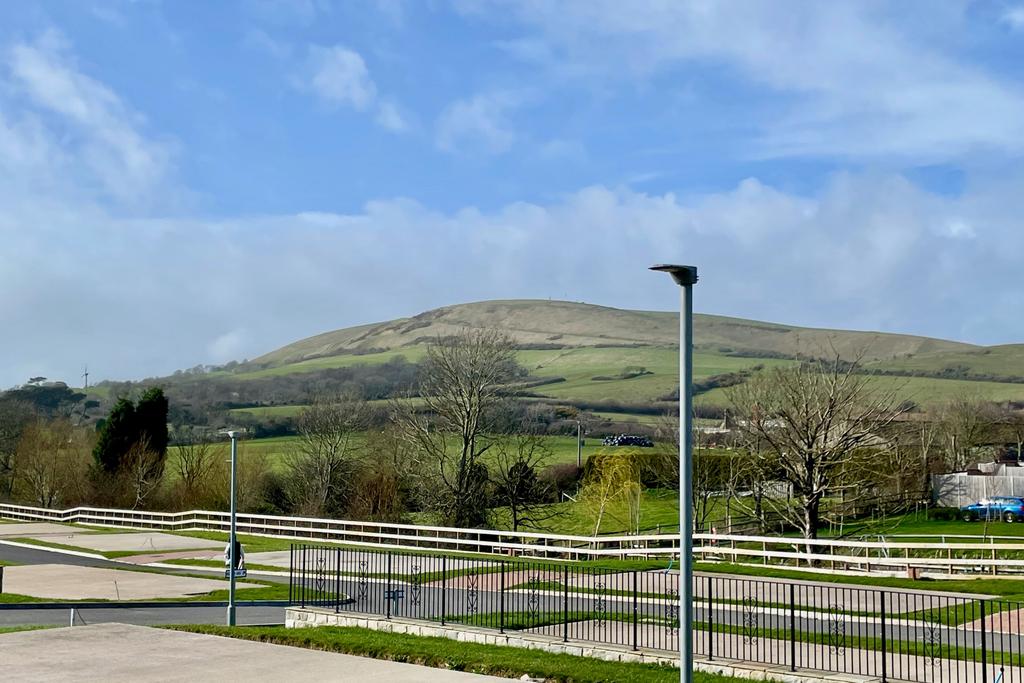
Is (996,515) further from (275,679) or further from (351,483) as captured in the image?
(275,679)

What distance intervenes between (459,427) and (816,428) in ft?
65.2

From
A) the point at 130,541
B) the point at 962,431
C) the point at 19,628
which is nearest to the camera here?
the point at 19,628

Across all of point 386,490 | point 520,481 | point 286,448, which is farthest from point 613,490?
point 286,448

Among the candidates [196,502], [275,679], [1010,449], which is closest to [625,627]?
[275,679]

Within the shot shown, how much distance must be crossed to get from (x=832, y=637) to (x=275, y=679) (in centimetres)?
944

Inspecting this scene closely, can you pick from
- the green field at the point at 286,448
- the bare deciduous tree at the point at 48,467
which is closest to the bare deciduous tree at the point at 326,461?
the green field at the point at 286,448

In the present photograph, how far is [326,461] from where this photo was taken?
72.1 meters

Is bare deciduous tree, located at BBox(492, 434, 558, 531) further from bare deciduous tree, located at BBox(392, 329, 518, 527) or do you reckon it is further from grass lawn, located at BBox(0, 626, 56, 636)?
grass lawn, located at BBox(0, 626, 56, 636)

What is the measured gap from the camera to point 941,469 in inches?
2911

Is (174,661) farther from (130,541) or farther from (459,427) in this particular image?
(130,541)

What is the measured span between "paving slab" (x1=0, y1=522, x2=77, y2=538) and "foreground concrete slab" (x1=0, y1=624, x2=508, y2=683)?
131ft

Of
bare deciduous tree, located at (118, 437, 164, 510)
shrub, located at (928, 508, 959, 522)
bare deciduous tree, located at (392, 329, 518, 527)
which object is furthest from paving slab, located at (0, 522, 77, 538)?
shrub, located at (928, 508, 959, 522)

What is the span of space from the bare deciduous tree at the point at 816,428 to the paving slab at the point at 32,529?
120 feet

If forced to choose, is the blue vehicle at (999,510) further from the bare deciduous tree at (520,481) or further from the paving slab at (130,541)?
the paving slab at (130,541)
